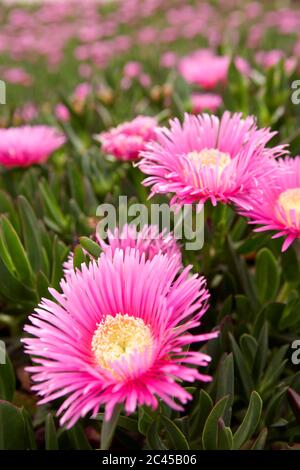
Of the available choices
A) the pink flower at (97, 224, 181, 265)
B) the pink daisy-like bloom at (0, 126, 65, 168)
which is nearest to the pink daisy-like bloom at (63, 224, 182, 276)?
the pink flower at (97, 224, 181, 265)

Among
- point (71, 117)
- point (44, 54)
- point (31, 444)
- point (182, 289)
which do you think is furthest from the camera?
point (44, 54)

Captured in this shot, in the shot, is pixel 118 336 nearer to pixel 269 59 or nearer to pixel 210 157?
pixel 210 157

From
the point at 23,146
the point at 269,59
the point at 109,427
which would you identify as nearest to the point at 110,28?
the point at 269,59

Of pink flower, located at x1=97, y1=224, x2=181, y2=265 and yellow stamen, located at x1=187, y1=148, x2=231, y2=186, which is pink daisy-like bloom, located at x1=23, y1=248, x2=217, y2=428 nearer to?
pink flower, located at x1=97, y1=224, x2=181, y2=265

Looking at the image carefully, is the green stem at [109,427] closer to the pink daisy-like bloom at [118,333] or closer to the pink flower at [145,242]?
the pink daisy-like bloom at [118,333]

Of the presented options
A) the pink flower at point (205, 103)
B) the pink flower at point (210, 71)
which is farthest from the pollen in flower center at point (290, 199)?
the pink flower at point (210, 71)
